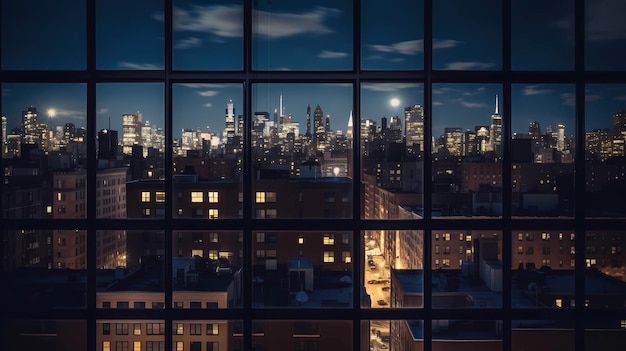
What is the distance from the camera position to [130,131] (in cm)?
338

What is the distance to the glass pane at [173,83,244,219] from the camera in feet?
11.1

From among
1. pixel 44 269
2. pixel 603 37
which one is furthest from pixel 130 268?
pixel 603 37

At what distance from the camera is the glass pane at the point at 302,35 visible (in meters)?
3.39

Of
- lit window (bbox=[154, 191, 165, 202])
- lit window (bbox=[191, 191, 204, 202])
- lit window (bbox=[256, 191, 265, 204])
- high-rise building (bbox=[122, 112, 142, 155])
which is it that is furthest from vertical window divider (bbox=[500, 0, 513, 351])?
high-rise building (bbox=[122, 112, 142, 155])

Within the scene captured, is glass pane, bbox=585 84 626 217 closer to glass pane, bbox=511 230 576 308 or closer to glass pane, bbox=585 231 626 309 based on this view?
glass pane, bbox=585 231 626 309

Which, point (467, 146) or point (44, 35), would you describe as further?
point (44, 35)

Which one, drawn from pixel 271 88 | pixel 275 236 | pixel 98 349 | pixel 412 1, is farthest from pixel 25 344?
pixel 412 1

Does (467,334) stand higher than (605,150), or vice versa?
(605,150)

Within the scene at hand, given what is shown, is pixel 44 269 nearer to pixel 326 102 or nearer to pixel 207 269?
pixel 207 269

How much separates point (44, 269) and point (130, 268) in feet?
2.30

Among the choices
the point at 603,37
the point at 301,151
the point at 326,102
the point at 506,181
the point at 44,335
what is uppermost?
the point at 603,37

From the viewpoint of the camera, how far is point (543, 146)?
340 cm

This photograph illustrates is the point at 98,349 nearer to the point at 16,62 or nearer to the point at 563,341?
the point at 16,62

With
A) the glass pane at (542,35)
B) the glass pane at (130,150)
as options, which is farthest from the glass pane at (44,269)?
the glass pane at (542,35)
